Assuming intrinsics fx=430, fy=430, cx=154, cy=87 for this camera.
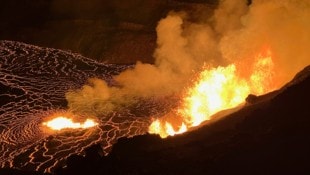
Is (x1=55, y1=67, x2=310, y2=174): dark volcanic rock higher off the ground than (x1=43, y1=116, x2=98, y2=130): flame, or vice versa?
(x1=43, y1=116, x2=98, y2=130): flame

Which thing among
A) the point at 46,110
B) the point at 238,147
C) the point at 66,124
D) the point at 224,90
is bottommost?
the point at 238,147

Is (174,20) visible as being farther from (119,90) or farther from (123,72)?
(119,90)

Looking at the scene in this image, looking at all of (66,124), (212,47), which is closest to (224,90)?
(66,124)

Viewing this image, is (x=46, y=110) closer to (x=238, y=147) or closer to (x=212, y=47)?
(x=212, y=47)

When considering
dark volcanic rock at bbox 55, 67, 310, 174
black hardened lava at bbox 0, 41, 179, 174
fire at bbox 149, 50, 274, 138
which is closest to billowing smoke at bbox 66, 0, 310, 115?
fire at bbox 149, 50, 274, 138

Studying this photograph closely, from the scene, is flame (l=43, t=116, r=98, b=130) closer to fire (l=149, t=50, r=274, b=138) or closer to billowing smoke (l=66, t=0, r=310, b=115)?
billowing smoke (l=66, t=0, r=310, b=115)
